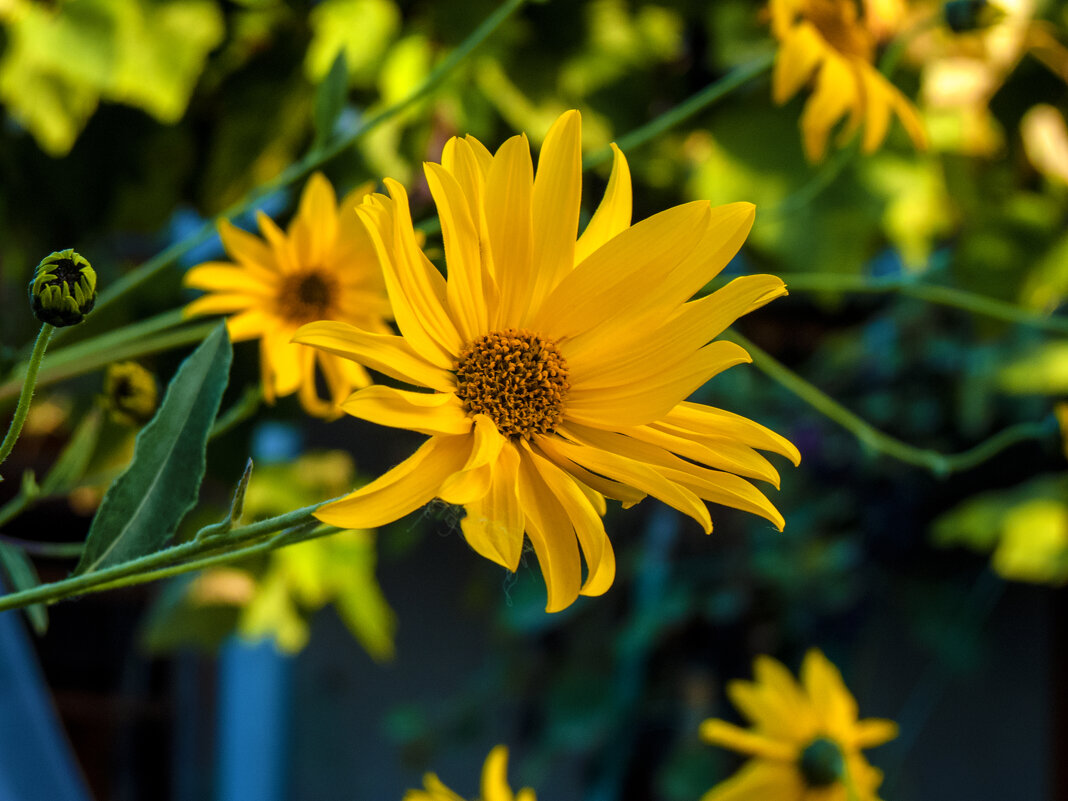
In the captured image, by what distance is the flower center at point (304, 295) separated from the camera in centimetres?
38

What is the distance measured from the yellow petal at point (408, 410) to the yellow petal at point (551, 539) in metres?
0.02

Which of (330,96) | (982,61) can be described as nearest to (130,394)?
(330,96)

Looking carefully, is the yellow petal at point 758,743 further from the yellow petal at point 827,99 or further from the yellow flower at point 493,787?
the yellow petal at point 827,99

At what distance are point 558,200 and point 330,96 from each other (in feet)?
0.59

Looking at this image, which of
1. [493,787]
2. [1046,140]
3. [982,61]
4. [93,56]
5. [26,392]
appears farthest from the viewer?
[1046,140]

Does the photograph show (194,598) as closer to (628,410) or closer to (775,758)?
(775,758)

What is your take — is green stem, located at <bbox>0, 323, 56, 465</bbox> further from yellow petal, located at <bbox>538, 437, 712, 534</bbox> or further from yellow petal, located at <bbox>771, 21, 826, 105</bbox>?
yellow petal, located at <bbox>771, 21, 826, 105</bbox>

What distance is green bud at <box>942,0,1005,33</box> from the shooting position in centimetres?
50

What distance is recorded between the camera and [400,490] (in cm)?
17

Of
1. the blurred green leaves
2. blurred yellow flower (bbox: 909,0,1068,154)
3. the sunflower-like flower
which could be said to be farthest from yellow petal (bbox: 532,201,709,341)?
blurred yellow flower (bbox: 909,0,1068,154)

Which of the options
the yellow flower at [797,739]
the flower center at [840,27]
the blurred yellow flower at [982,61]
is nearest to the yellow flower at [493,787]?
the yellow flower at [797,739]

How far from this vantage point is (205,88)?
80 centimetres

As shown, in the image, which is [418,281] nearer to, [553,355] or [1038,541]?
[553,355]

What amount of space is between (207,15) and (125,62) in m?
0.07
